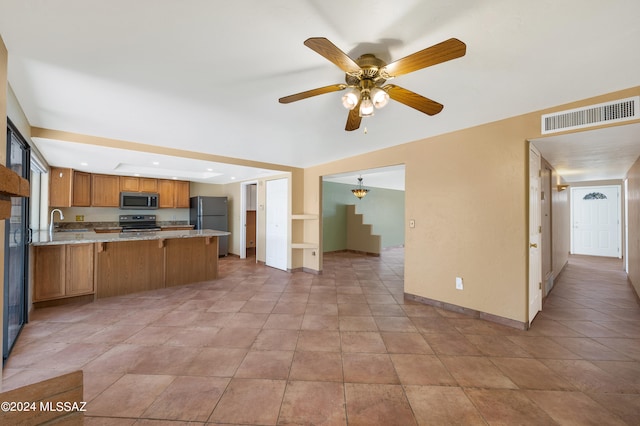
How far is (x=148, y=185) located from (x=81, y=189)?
125 cm

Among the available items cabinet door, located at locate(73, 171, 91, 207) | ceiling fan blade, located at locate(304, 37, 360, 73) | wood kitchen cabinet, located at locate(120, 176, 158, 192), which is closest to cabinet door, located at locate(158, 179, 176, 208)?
wood kitchen cabinet, located at locate(120, 176, 158, 192)

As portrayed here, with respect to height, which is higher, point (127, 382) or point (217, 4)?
point (217, 4)

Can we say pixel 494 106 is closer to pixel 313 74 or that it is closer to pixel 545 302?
pixel 313 74

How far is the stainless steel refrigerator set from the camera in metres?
6.57

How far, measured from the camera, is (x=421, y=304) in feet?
11.3

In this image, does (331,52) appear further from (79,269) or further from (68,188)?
(68,188)

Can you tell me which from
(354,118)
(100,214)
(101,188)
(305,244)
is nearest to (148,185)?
(101,188)

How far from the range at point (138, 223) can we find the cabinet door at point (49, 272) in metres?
2.72

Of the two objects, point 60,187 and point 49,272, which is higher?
point 60,187

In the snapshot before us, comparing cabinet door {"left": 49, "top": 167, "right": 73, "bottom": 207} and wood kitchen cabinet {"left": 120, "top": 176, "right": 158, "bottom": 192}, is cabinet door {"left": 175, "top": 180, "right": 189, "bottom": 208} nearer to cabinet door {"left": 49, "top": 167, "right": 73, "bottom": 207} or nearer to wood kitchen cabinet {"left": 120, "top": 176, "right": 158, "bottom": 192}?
wood kitchen cabinet {"left": 120, "top": 176, "right": 158, "bottom": 192}

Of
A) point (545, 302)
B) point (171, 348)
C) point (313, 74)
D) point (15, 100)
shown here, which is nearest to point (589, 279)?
point (545, 302)

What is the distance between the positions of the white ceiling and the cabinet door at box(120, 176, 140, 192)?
336cm

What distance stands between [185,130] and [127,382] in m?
2.67

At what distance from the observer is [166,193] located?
6.55 meters
